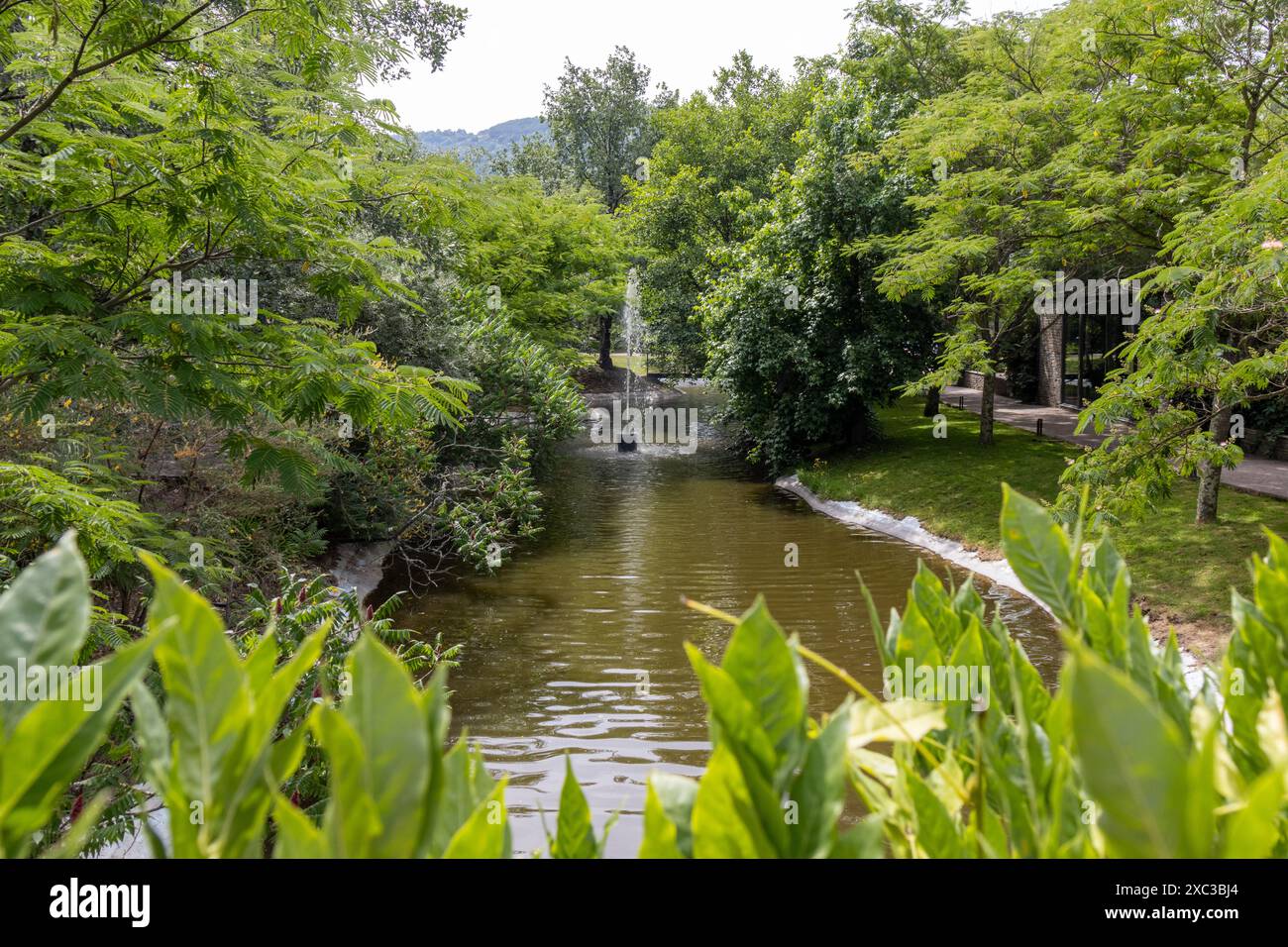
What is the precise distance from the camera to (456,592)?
13.5m

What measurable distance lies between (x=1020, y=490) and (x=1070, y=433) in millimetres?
6866

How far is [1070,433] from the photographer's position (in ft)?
76.0

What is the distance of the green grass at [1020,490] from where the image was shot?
36.4ft

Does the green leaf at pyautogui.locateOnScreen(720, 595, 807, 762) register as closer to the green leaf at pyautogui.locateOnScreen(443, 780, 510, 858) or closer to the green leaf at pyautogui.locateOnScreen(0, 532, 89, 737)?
the green leaf at pyautogui.locateOnScreen(443, 780, 510, 858)

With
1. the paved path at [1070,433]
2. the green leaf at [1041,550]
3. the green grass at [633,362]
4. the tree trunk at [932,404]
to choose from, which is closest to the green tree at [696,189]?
the tree trunk at [932,404]

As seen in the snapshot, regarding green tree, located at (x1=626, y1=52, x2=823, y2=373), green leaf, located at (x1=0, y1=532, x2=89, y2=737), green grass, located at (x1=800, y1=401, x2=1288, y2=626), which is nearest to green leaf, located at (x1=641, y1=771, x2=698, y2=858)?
green leaf, located at (x1=0, y1=532, x2=89, y2=737)

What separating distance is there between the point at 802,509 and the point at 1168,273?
11.3 m

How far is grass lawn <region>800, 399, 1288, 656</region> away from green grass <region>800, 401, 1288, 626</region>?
19mm

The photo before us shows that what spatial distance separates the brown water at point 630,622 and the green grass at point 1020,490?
1218 mm

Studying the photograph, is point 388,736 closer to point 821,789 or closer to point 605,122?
point 821,789

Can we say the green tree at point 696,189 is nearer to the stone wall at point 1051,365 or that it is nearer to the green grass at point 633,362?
the stone wall at point 1051,365

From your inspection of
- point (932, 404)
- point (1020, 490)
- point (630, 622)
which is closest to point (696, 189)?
point (932, 404)

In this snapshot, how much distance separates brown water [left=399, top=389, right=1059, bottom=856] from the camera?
320 inches

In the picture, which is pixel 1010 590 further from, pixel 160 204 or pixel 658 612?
pixel 160 204
